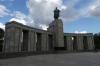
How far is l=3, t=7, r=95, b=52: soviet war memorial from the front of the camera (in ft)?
84.2

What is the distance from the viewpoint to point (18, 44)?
2667 cm

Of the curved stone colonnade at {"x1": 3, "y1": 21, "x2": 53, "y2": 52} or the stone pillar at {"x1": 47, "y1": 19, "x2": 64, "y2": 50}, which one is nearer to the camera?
the curved stone colonnade at {"x1": 3, "y1": 21, "x2": 53, "y2": 52}

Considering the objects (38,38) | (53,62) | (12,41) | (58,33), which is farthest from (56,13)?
(53,62)

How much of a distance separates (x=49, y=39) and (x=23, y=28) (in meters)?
13.4

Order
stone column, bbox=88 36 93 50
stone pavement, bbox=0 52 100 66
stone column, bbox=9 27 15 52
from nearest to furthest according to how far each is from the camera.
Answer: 1. stone pavement, bbox=0 52 100 66
2. stone column, bbox=9 27 15 52
3. stone column, bbox=88 36 93 50

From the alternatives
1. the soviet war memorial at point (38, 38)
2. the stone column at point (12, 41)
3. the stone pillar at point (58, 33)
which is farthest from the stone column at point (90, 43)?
the stone column at point (12, 41)

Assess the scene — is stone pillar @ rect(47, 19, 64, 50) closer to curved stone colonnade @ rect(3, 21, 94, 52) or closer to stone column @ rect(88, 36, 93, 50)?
curved stone colonnade @ rect(3, 21, 94, 52)

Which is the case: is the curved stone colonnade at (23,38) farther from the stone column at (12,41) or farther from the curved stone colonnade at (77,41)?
the curved stone colonnade at (77,41)

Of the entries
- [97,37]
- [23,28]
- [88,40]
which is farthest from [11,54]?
[97,37]

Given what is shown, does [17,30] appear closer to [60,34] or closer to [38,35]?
[38,35]

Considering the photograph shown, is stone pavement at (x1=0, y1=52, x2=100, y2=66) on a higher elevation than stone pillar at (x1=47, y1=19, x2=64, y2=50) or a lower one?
lower

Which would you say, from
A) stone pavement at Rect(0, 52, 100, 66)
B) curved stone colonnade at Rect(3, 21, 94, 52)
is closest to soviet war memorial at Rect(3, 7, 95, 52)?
curved stone colonnade at Rect(3, 21, 94, 52)

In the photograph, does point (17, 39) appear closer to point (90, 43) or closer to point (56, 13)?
point (56, 13)

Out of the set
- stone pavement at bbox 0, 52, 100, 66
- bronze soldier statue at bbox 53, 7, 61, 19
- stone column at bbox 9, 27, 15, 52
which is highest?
bronze soldier statue at bbox 53, 7, 61, 19
